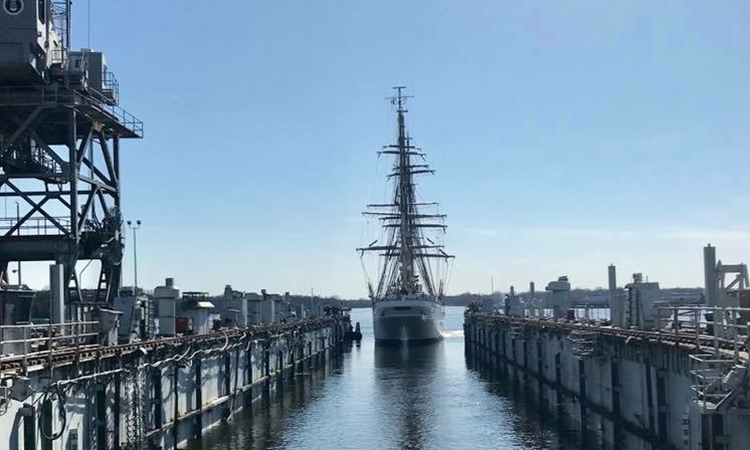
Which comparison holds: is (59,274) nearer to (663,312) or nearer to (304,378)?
(663,312)

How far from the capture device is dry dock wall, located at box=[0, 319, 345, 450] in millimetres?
23500

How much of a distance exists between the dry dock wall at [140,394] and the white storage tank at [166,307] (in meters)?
1.42

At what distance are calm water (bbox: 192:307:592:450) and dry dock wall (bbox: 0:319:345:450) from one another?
1850 mm

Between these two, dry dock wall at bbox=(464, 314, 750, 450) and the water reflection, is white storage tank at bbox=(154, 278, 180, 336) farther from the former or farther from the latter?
dry dock wall at bbox=(464, 314, 750, 450)

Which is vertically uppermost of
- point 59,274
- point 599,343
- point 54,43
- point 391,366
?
point 54,43

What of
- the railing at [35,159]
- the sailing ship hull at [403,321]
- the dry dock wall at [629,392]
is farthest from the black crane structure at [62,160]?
the sailing ship hull at [403,321]

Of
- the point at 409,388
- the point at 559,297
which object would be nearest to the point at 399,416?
the point at 409,388

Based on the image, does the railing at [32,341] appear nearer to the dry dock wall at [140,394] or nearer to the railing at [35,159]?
the dry dock wall at [140,394]

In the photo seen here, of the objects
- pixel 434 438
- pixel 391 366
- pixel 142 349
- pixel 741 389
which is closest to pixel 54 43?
pixel 142 349

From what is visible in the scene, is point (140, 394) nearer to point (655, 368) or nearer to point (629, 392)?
point (655, 368)

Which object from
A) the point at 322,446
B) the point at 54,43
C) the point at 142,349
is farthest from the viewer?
the point at 54,43

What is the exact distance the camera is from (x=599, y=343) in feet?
134

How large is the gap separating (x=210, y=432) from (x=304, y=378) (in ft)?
106

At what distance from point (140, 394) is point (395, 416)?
68.3 ft
